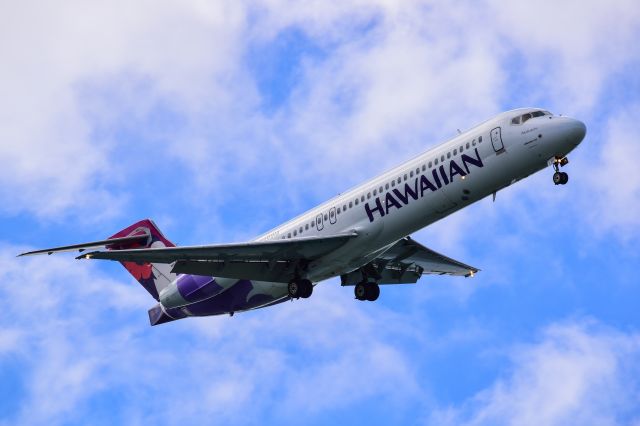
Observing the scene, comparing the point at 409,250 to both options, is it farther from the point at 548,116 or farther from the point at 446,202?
the point at 548,116

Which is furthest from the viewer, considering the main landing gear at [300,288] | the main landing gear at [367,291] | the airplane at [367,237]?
the main landing gear at [367,291]

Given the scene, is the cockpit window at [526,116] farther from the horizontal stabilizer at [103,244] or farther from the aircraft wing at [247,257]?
the horizontal stabilizer at [103,244]

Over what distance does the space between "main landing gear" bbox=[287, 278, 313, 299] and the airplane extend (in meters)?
0.04

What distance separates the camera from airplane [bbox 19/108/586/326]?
119 ft

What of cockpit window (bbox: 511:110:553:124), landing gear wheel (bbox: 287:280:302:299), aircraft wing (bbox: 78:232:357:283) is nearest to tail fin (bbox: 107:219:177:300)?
aircraft wing (bbox: 78:232:357:283)

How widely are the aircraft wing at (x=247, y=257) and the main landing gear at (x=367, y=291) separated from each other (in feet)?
12.7

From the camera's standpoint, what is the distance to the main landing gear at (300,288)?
39.9m

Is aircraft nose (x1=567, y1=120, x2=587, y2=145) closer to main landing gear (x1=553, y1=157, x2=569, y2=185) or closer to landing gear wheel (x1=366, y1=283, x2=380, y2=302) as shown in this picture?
main landing gear (x1=553, y1=157, x2=569, y2=185)

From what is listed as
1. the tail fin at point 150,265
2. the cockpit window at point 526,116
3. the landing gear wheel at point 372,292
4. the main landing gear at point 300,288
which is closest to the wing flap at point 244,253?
the main landing gear at point 300,288

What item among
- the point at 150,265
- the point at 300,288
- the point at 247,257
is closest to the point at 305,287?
the point at 300,288

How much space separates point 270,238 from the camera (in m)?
42.6

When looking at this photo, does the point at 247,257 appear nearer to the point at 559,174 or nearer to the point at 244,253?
the point at 244,253

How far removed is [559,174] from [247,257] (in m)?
11.6

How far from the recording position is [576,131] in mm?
35656
